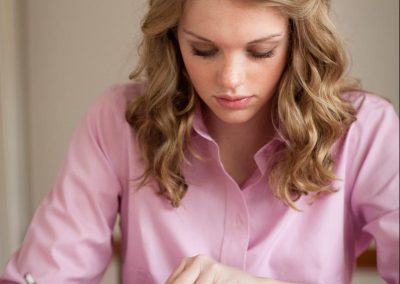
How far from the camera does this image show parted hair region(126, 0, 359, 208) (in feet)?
1.87

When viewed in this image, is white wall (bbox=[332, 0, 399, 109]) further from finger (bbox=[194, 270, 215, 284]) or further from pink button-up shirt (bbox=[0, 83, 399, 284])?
finger (bbox=[194, 270, 215, 284])

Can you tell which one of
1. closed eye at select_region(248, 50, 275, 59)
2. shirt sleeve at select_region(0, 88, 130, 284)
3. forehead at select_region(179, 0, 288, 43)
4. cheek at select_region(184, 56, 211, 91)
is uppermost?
forehead at select_region(179, 0, 288, 43)

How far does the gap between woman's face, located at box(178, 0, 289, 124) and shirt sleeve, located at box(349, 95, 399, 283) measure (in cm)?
13

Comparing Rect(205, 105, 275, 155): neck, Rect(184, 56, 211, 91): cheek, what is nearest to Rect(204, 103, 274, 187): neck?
Rect(205, 105, 275, 155): neck

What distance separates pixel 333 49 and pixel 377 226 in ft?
0.72

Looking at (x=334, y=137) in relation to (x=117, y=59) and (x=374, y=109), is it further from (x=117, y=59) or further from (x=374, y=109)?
(x=117, y=59)

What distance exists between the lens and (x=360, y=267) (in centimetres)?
82

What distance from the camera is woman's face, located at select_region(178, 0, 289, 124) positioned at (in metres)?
0.51

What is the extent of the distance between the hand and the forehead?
0.24m

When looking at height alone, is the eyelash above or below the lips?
above

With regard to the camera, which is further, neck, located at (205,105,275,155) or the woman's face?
neck, located at (205,105,275,155)

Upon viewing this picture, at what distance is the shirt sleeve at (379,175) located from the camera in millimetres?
617

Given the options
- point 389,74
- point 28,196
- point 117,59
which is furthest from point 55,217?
point 389,74

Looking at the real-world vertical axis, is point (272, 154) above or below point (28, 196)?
above
